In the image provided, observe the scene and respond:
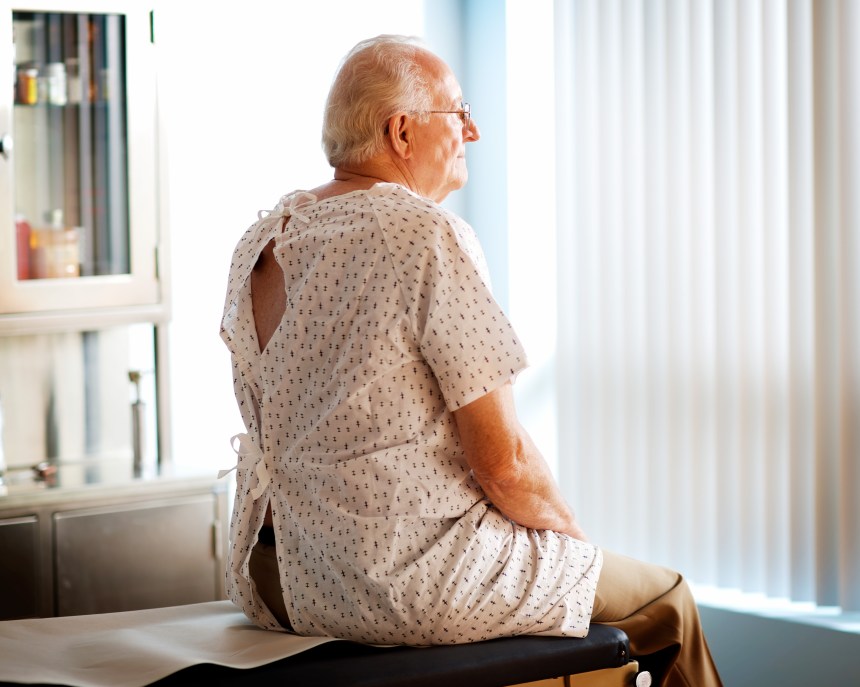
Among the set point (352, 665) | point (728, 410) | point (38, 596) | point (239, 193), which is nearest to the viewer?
point (352, 665)

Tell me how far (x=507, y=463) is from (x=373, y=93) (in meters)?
Answer: 0.66

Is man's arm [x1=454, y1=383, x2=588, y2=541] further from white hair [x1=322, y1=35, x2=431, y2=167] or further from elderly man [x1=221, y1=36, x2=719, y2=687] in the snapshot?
white hair [x1=322, y1=35, x2=431, y2=167]

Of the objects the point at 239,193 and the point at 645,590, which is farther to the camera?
the point at 239,193

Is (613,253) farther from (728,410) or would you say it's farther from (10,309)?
(10,309)

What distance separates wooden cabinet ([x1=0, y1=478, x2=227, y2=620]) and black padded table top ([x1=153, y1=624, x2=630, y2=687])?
3.58ft

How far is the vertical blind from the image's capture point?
246 cm

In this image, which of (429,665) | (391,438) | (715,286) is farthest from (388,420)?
(715,286)

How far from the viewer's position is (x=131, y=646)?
1630 mm

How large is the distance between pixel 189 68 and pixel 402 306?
5.91ft

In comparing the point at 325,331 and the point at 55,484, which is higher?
the point at 325,331

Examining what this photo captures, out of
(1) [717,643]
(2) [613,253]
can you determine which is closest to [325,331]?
(2) [613,253]

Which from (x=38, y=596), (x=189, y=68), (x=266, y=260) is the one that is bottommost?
(x=38, y=596)

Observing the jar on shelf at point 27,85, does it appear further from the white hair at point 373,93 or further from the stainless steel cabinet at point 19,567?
the white hair at point 373,93

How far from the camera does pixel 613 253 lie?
114 inches
